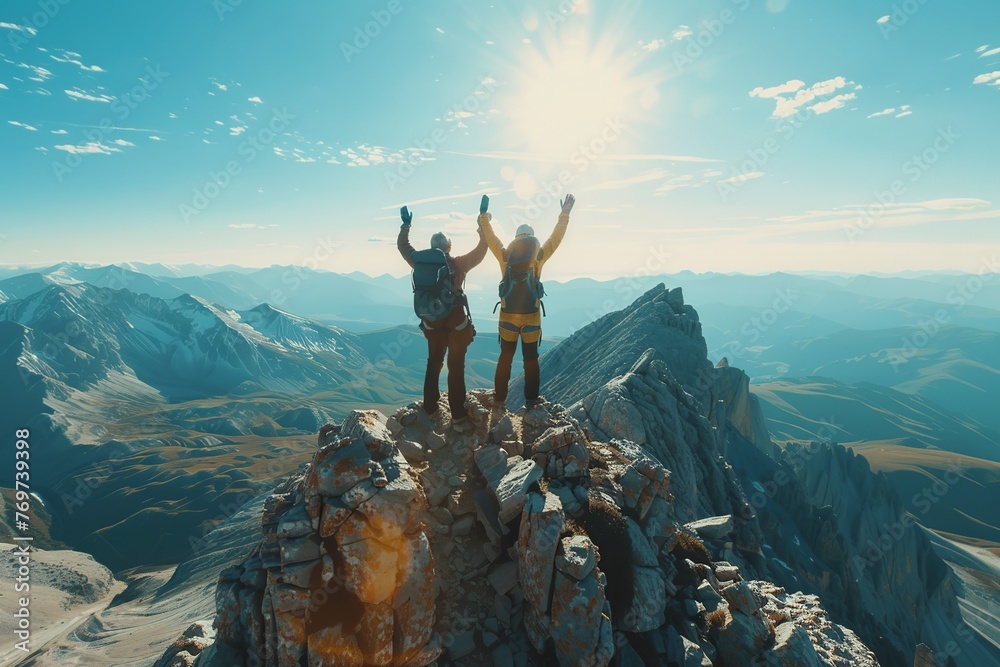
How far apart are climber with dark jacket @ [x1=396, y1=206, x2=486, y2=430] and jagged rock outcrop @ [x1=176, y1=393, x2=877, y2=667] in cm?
280

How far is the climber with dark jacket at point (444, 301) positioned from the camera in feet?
48.2

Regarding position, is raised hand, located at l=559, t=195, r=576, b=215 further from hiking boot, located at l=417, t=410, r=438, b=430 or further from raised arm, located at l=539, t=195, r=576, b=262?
hiking boot, located at l=417, t=410, r=438, b=430

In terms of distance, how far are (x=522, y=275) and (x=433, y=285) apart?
3.17 meters

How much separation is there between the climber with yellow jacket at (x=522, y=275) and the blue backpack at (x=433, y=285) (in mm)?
1924

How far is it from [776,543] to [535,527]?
2009 inches

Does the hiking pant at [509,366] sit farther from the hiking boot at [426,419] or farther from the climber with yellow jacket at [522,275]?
the hiking boot at [426,419]

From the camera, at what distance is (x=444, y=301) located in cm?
1494

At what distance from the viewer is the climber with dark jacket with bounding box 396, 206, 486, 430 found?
48.2 feet

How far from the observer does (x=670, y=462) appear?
134 ft

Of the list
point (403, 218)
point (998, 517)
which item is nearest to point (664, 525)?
point (403, 218)

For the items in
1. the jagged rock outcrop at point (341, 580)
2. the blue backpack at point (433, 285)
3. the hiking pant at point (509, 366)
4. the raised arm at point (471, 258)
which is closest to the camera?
the jagged rock outcrop at point (341, 580)

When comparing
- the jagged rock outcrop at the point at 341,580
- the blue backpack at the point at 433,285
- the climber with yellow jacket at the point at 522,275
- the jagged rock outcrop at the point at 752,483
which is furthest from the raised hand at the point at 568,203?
the jagged rock outcrop at the point at 752,483

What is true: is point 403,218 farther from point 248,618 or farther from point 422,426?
point 248,618

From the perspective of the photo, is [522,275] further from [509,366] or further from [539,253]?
[509,366]
